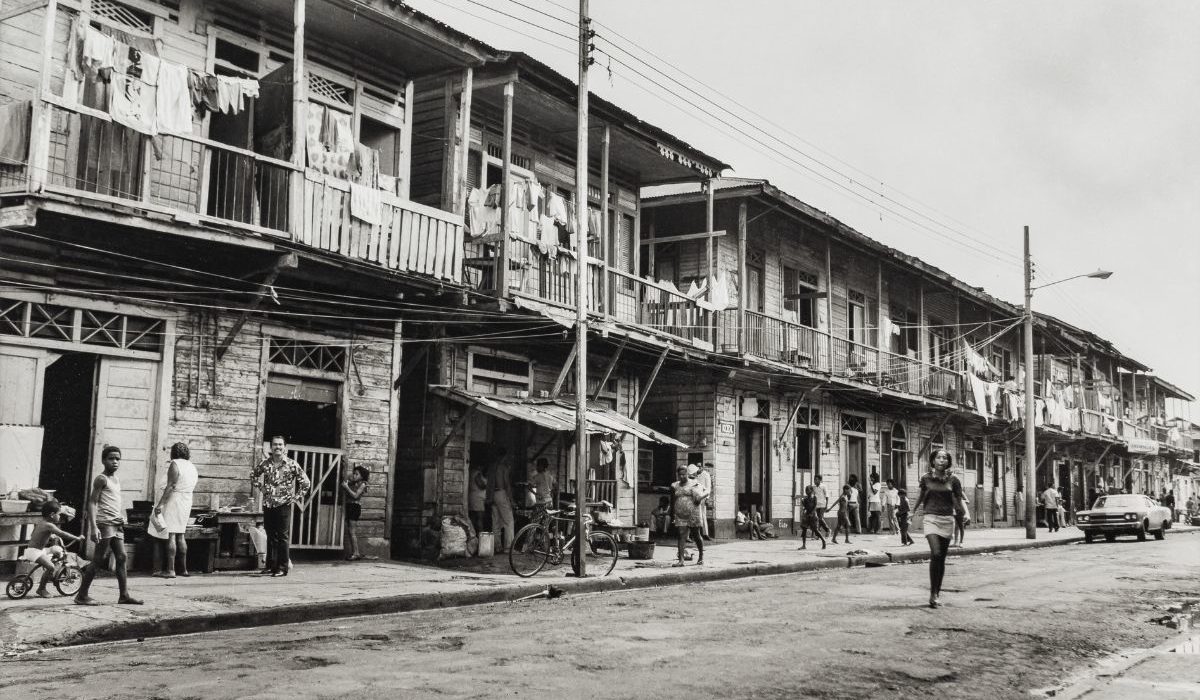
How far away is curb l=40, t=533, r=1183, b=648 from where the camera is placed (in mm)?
8586

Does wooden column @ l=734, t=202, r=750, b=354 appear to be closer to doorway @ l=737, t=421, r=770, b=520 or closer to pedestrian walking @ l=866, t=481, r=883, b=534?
doorway @ l=737, t=421, r=770, b=520

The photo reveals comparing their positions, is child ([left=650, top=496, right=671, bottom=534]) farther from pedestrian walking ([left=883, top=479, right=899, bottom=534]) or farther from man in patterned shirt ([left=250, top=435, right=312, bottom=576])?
man in patterned shirt ([left=250, top=435, right=312, bottom=576])

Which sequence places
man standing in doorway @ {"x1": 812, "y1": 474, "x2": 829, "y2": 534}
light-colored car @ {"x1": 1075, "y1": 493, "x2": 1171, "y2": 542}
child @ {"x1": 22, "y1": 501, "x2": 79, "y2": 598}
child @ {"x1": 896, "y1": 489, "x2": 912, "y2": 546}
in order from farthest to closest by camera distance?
light-colored car @ {"x1": 1075, "y1": 493, "x2": 1171, "y2": 542}
man standing in doorway @ {"x1": 812, "y1": 474, "x2": 829, "y2": 534}
child @ {"x1": 896, "y1": 489, "x2": 912, "y2": 546}
child @ {"x1": 22, "y1": 501, "x2": 79, "y2": 598}

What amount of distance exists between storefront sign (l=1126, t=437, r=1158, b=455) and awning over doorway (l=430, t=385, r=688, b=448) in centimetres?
3730

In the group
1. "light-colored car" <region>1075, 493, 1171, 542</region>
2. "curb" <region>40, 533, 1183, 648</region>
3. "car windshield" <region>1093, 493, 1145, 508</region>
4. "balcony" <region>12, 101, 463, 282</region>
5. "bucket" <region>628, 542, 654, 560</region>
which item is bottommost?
"curb" <region>40, 533, 1183, 648</region>

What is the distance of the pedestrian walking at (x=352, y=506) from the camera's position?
1489 centimetres

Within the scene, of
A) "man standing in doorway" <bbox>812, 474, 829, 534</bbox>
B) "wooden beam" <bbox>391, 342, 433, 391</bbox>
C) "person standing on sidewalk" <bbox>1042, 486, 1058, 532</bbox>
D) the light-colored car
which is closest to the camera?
"wooden beam" <bbox>391, 342, 433, 391</bbox>

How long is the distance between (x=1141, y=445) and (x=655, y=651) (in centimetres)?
4727

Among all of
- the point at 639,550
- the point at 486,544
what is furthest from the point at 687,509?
the point at 486,544

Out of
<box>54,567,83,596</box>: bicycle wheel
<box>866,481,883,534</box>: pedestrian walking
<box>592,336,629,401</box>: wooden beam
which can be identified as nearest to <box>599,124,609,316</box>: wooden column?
<box>592,336,629,401</box>: wooden beam

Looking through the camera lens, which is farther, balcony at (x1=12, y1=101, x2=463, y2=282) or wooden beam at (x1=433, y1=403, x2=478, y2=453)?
wooden beam at (x1=433, y1=403, x2=478, y2=453)

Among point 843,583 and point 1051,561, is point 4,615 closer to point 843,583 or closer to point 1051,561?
point 843,583

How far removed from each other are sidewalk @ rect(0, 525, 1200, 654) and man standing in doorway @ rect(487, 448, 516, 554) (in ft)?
3.32

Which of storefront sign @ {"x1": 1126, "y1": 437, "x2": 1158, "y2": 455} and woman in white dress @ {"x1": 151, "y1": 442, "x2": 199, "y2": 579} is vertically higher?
storefront sign @ {"x1": 1126, "y1": 437, "x2": 1158, "y2": 455}
